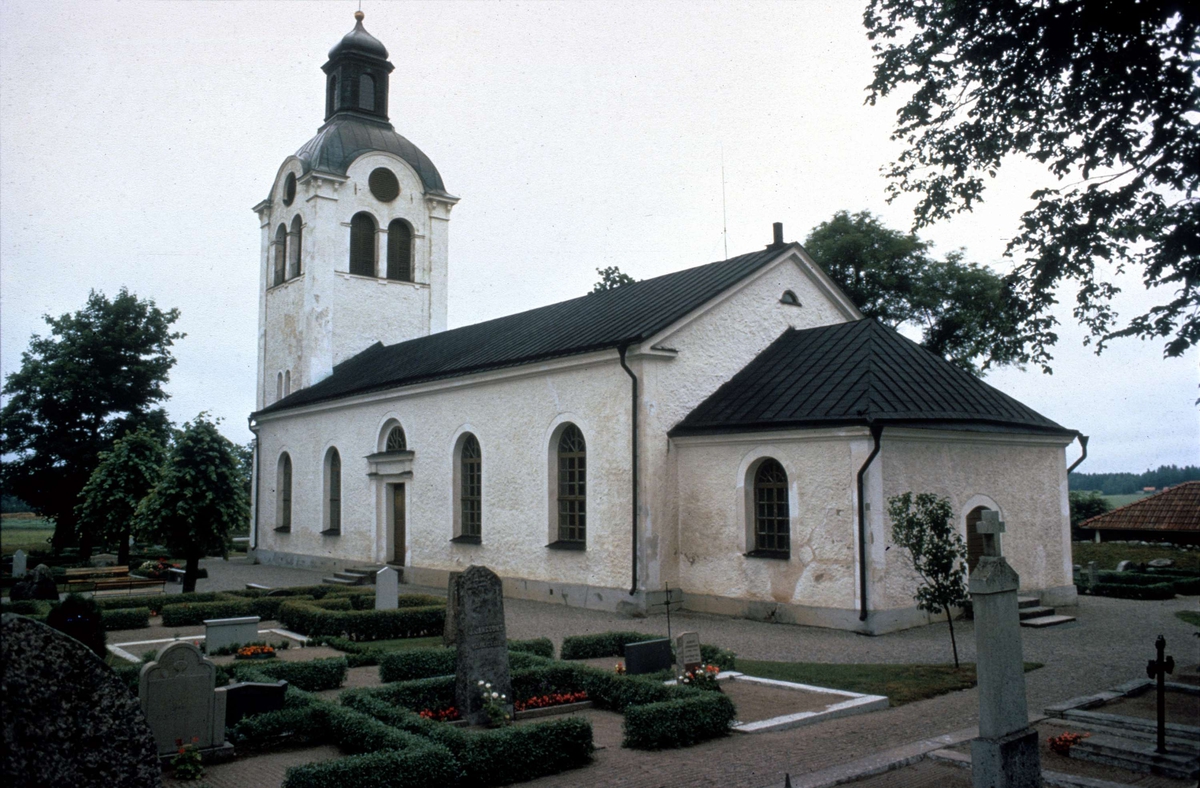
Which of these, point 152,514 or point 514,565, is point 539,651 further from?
point 152,514

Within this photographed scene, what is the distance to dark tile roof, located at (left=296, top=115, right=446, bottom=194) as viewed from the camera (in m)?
31.2

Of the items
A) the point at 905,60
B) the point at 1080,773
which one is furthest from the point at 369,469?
the point at 1080,773

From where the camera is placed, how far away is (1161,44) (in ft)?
25.9

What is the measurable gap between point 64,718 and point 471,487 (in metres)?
19.2

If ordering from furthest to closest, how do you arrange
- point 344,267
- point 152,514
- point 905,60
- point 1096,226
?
1. point 344,267
2. point 152,514
3. point 905,60
4. point 1096,226

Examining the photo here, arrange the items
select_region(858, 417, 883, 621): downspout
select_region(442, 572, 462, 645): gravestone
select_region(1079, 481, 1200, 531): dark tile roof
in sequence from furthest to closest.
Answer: select_region(1079, 481, 1200, 531): dark tile roof → select_region(858, 417, 883, 621): downspout → select_region(442, 572, 462, 645): gravestone

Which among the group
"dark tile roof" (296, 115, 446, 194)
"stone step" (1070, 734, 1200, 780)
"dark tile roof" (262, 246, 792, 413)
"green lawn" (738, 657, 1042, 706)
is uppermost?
"dark tile roof" (296, 115, 446, 194)

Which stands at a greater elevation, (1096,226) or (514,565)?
(1096,226)

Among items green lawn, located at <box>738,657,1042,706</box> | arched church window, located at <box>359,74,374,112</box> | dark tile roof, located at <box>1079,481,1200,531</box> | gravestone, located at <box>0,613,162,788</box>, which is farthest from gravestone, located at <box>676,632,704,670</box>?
arched church window, located at <box>359,74,374,112</box>

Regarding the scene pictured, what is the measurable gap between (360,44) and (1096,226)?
30309 mm

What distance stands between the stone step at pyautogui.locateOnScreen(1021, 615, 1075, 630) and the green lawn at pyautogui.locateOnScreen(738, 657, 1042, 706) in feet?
13.0

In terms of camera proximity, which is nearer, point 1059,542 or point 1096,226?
point 1096,226

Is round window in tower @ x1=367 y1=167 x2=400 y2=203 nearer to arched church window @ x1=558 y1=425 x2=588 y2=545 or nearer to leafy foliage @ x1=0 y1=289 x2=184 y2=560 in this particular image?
leafy foliage @ x1=0 y1=289 x2=184 y2=560

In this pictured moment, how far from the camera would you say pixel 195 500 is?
20.0m
